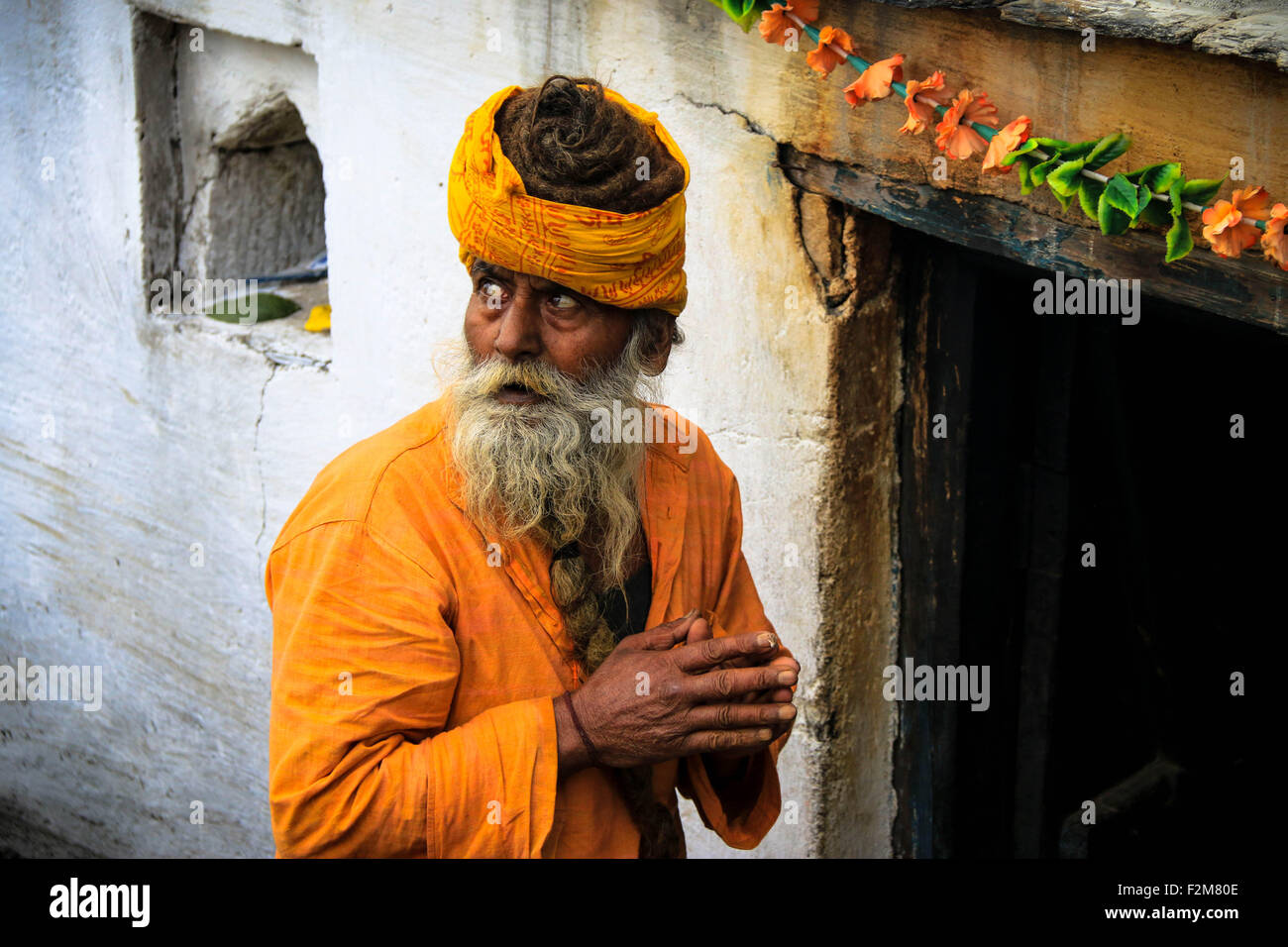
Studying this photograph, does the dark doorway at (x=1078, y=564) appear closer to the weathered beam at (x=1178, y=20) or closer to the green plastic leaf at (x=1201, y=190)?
the green plastic leaf at (x=1201, y=190)

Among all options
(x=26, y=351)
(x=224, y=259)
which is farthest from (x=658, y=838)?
(x=26, y=351)

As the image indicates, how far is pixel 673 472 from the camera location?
2338 mm

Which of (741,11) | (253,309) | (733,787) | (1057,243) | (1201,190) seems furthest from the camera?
(253,309)

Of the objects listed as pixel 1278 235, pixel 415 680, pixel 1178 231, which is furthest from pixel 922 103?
pixel 415 680

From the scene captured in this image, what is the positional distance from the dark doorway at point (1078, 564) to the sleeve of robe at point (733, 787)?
0.69 metres

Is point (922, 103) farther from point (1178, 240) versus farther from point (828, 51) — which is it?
point (1178, 240)

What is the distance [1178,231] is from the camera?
1949 millimetres

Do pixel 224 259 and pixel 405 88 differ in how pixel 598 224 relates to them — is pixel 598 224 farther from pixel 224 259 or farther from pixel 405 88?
pixel 224 259

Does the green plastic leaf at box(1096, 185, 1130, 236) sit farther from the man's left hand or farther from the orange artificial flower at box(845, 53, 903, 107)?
the man's left hand

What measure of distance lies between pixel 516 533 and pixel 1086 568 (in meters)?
1.92

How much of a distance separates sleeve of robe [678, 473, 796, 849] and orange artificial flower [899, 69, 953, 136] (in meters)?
0.75

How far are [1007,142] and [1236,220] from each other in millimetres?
418

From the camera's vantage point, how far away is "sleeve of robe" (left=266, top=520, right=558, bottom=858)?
1.78 meters

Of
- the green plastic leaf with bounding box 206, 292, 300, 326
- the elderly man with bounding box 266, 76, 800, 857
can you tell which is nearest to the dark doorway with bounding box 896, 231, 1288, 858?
the elderly man with bounding box 266, 76, 800, 857
